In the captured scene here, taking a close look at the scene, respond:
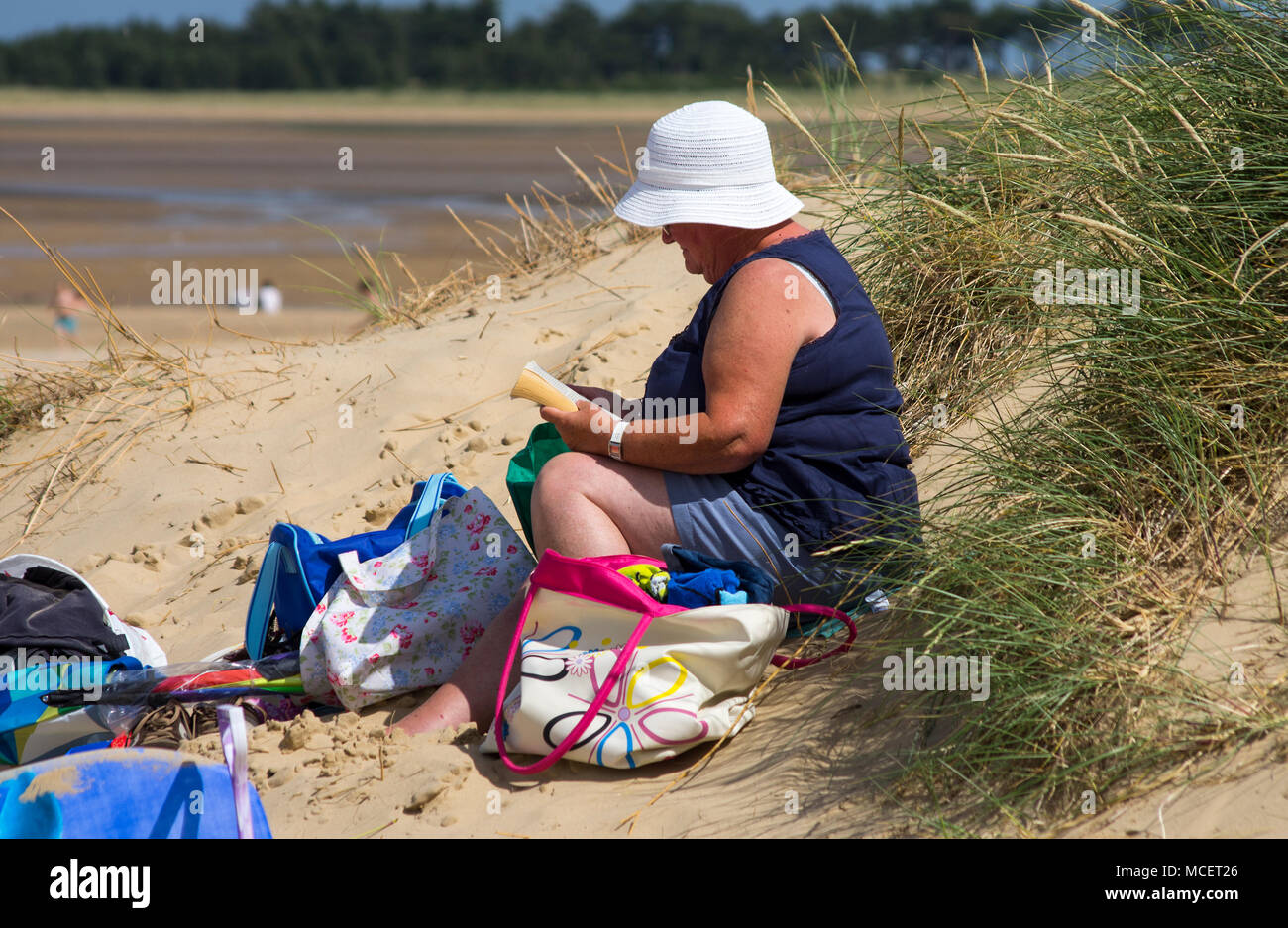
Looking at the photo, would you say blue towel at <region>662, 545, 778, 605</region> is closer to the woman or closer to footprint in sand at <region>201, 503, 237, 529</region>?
the woman

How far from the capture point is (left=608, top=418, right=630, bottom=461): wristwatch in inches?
104

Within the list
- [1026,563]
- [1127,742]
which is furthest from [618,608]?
[1127,742]

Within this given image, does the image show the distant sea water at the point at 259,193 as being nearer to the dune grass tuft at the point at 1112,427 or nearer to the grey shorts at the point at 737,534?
the dune grass tuft at the point at 1112,427

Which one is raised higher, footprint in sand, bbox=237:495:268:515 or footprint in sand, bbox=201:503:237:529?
footprint in sand, bbox=237:495:268:515

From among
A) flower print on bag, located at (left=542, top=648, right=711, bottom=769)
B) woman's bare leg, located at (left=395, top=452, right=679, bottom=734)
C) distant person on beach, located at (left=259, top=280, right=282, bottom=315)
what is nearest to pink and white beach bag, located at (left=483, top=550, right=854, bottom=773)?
flower print on bag, located at (left=542, top=648, right=711, bottom=769)

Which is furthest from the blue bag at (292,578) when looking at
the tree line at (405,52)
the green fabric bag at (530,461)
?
the tree line at (405,52)

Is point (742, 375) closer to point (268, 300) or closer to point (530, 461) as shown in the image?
point (530, 461)

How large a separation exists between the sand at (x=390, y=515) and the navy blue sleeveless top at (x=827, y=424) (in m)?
0.31

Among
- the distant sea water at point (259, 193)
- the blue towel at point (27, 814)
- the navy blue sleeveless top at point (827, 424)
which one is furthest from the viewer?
the distant sea water at point (259, 193)

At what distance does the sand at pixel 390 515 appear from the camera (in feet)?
7.11

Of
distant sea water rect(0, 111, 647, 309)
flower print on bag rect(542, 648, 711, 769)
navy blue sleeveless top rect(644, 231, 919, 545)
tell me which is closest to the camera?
flower print on bag rect(542, 648, 711, 769)

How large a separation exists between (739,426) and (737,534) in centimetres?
28

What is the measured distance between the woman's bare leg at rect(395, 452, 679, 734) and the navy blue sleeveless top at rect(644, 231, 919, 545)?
0.21 metres
